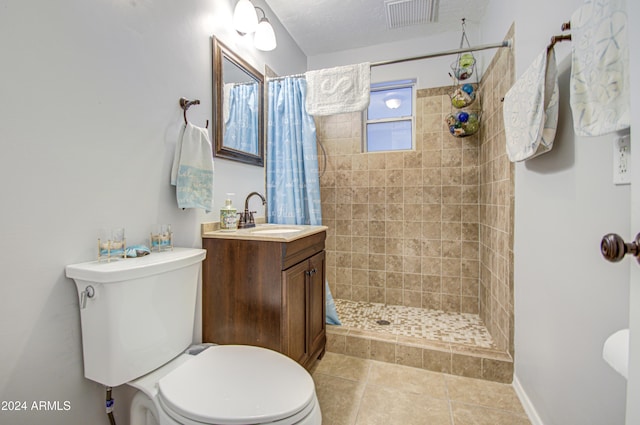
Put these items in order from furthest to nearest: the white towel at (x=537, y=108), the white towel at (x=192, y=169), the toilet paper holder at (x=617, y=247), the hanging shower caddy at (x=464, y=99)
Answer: the hanging shower caddy at (x=464, y=99), the white towel at (x=192, y=169), the white towel at (x=537, y=108), the toilet paper holder at (x=617, y=247)

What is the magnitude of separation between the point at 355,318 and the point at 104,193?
76.9 inches

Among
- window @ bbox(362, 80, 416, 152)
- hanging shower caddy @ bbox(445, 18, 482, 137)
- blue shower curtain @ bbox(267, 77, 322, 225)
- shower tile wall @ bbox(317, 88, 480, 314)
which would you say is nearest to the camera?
blue shower curtain @ bbox(267, 77, 322, 225)

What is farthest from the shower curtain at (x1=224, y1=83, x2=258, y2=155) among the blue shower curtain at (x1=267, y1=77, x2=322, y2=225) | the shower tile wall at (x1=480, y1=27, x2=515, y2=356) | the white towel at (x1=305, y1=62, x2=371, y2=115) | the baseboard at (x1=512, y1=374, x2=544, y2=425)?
the baseboard at (x1=512, y1=374, x2=544, y2=425)

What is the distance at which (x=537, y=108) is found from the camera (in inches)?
44.8

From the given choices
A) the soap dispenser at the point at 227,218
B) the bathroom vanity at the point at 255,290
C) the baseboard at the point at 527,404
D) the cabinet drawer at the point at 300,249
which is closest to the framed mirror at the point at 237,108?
the soap dispenser at the point at 227,218

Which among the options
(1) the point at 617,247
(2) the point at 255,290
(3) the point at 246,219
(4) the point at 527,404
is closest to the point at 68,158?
(2) the point at 255,290

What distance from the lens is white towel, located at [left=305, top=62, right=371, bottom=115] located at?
5.94 ft

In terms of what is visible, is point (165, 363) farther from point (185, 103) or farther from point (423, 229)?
point (423, 229)

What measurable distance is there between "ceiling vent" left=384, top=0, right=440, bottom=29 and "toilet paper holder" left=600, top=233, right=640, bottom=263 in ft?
7.46

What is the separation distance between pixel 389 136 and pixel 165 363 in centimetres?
249

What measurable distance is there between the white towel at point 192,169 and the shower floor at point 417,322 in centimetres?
144

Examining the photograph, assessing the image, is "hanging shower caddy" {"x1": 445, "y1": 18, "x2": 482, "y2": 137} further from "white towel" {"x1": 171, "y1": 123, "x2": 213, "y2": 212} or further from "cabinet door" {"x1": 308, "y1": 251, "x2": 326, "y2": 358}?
"white towel" {"x1": 171, "y1": 123, "x2": 213, "y2": 212}

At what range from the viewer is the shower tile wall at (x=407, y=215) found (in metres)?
2.46

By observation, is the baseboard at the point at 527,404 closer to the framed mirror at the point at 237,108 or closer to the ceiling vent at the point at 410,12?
the framed mirror at the point at 237,108
